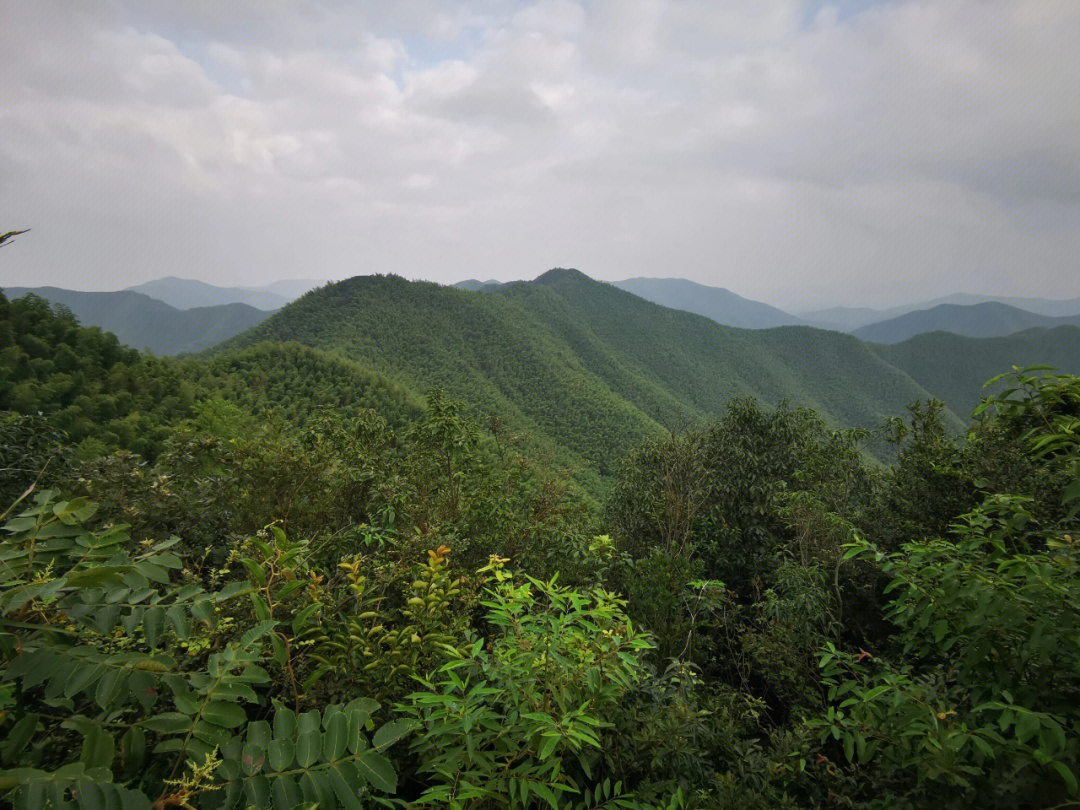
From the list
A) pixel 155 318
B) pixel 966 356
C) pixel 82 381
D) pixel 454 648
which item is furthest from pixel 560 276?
pixel 155 318

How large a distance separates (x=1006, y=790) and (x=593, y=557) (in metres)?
2.93

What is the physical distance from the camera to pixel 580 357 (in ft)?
237

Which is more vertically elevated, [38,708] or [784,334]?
[784,334]

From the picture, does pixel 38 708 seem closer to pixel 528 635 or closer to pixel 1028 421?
pixel 528 635

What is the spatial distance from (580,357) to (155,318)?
152m

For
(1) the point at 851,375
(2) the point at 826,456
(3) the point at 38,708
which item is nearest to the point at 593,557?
(3) the point at 38,708

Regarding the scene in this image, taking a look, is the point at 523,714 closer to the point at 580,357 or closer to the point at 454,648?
the point at 454,648

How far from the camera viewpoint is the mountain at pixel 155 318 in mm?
141250

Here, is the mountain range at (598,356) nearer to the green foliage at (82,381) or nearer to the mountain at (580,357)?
the mountain at (580,357)

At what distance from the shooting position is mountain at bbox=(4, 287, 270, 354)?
5561 inches

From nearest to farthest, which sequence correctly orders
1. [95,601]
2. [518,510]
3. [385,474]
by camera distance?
[95,601]
[385,474]
[518,510]

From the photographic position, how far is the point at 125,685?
102cm

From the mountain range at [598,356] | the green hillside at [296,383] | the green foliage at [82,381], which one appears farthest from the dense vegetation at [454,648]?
the mountain range at [598,356]

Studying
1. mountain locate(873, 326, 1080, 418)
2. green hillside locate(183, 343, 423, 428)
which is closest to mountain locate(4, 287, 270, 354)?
green hillside locate(183, 343, 423, 428)
